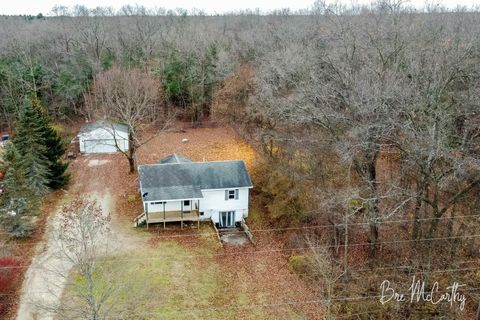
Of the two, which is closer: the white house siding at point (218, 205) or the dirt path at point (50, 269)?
Result: the dirt path at point (50, 269)

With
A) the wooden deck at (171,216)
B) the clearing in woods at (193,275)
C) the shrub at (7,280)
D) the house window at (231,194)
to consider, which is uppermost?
the house window at (231,194)

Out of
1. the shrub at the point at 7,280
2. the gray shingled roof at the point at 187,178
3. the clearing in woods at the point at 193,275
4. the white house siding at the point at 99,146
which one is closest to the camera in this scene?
the shrub at the point at 7,280

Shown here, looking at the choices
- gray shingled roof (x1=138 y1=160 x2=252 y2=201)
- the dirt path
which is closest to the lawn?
the dirt path

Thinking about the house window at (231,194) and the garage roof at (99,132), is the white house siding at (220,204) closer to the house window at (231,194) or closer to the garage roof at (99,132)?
the house window at (231,194)

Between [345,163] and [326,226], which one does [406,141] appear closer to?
[345,163]

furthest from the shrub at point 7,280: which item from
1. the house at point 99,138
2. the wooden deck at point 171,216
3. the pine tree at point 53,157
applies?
the house at point 99,138

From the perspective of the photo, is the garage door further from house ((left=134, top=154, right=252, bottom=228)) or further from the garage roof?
house ((left=134, top=154, right=252, bottom=228))
